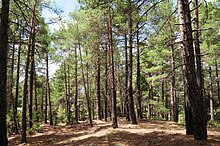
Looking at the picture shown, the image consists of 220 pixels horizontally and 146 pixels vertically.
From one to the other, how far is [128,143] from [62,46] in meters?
17.8

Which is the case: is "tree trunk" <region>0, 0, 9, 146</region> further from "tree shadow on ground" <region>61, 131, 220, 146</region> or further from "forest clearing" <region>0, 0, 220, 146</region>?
"tree shadow on ground" <region>61, 131, 220, 146</region>

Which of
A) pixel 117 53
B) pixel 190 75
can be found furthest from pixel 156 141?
pixel 117 53

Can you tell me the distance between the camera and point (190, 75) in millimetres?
8008

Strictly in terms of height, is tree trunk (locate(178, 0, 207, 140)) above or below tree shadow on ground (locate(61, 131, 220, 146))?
above

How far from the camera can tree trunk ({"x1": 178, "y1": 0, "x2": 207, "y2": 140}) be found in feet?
25.4

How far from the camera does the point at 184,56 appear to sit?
8336 millimetres

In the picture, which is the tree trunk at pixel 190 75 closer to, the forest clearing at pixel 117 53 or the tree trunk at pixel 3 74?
the forest clearing at pixel 117 53

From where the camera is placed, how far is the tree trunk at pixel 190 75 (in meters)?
7.75

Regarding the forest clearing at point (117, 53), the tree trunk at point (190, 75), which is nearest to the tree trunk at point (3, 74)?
the forest clearing at point (117, 53)

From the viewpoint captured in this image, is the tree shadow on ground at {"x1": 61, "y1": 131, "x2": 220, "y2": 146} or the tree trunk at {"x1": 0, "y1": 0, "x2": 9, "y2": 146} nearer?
the tree trunk at {"x1": 0, "y1": 0, "x2": 9, "y2": 146}

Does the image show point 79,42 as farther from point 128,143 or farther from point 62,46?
point 128,143

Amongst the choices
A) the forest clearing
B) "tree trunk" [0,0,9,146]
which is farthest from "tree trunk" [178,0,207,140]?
"tree trunk" [0,0,9,146]

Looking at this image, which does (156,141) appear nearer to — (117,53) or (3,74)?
(3,74)

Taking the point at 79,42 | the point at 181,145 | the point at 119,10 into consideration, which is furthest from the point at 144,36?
the point at 181,145
